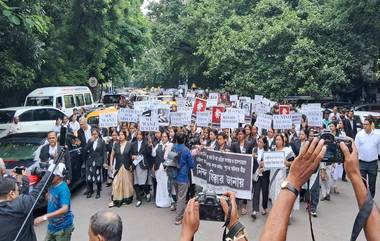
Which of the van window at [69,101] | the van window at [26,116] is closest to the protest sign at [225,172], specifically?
the van window at [26,116]

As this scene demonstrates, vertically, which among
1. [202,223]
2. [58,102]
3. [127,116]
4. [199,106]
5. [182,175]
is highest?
[58,102]

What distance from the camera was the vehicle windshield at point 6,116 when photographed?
17141 mm

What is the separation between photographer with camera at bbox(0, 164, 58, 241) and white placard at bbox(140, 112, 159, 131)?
6381 mm

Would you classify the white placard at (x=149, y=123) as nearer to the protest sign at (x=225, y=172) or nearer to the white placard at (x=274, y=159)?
the protest sign at (x=225, y=172)

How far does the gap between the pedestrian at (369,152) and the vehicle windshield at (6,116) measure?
12845mm

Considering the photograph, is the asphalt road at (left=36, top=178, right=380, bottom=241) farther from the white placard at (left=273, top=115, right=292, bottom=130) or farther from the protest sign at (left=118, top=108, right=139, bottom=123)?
the protest sign at (left=118, top=108, right=139, bottom=123)

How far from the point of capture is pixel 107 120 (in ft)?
38.6

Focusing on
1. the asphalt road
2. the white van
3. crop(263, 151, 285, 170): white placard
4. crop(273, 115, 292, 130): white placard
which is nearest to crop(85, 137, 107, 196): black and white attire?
the asphalt road

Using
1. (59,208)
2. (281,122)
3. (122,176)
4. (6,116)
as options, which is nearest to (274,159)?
(281,122)

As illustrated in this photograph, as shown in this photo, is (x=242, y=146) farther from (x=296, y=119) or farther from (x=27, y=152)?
(x=27, y=152)

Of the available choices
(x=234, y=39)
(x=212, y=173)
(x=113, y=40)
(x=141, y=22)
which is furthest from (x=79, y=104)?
(x=212, y=173)

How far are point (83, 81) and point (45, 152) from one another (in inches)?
697

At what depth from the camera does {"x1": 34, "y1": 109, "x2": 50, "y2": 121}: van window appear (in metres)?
18.2

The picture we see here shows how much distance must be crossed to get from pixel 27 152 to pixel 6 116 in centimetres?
857
